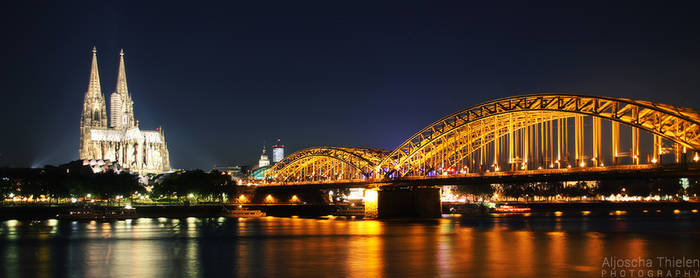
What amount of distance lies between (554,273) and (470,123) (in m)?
58.6

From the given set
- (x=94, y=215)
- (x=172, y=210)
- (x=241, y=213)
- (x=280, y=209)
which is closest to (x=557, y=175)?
(x=241, y=213)

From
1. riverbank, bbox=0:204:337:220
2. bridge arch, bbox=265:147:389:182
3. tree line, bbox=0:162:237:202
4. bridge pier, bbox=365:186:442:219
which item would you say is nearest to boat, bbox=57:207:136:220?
riverbank, bbox=0:204:337:220

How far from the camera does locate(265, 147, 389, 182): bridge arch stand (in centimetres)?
13380

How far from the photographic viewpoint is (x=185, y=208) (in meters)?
145

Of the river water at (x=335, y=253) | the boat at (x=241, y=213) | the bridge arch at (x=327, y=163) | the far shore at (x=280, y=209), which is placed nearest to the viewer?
the river water at (x=335, y=253)

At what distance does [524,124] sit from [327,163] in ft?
224

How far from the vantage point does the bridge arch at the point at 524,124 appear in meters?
69.2

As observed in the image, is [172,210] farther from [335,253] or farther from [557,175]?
[335,253]

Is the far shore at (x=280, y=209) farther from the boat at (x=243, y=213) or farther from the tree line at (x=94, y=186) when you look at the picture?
the tree line at (x=94, y=186)

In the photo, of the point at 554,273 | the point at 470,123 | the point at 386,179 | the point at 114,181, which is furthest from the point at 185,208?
the point at 554,273

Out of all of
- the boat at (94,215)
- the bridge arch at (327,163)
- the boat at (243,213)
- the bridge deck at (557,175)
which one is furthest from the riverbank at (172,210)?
the bridge deck at (557,175)

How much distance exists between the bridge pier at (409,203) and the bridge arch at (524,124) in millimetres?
3515

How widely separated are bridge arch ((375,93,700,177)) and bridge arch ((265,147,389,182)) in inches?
424

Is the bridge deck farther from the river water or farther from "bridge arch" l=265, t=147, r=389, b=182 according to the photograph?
"bridge arch" l=265, t=147, r=389, b=182
